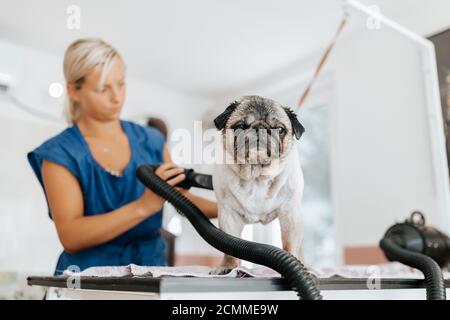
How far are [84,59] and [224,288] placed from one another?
0.43 meters

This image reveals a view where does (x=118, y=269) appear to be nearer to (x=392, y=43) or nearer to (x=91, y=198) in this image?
(x=91, y=198)

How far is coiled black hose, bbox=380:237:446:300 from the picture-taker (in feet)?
1.82

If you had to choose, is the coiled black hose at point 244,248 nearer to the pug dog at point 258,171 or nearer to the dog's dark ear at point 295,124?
the pug dog at point 258,171

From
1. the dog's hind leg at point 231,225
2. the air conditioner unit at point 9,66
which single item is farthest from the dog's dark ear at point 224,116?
the air conditioner unit at point 9,66

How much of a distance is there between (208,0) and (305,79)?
0.85ft

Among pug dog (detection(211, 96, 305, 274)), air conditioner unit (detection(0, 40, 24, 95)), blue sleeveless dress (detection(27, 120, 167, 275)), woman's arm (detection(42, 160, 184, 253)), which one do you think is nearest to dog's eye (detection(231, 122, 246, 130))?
pug dog (detection(211, 96, 305, 274))

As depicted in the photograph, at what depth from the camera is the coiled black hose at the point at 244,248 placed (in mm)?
430

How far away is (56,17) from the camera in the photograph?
0.69 meters

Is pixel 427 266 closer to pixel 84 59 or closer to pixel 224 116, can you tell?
pixel 224 116

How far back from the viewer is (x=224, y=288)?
422 mm

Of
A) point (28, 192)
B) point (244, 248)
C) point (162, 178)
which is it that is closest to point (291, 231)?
point (244, 248)

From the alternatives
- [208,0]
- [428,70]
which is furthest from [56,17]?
Result: [428,70]
